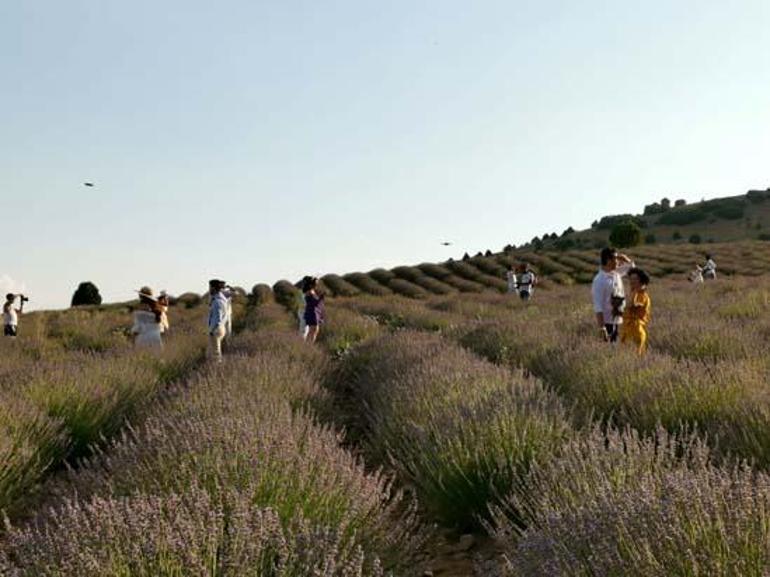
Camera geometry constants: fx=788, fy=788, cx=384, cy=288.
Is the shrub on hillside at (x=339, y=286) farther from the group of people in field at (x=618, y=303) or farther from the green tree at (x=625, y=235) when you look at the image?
the group of people in field at (x=618, y=303)

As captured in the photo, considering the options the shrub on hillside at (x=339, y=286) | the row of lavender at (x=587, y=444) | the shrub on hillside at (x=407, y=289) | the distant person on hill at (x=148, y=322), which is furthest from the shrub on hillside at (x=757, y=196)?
the distant person on hill at (x=148, y=322)

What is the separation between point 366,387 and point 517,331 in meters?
3.07

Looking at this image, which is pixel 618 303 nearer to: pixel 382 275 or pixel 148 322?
pixel 148 322

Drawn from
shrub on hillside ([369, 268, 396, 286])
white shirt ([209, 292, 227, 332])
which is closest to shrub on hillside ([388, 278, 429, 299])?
shrub on hillside ([369, 268, 396, 286])

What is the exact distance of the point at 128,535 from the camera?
7.37 feet

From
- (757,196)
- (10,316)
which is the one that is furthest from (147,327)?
(757,196)

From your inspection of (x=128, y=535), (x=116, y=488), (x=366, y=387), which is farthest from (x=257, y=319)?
(x=128, y=535)

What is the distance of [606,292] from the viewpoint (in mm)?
8016

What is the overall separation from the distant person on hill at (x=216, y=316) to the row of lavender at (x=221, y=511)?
18.4 feet

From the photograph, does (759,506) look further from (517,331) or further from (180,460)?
(517,331)

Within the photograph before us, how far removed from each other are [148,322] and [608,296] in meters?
6.33

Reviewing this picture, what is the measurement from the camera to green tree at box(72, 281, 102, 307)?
1777 inches

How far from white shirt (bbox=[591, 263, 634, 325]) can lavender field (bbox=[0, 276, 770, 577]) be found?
12.7 inches

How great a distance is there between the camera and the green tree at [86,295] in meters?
45.1
